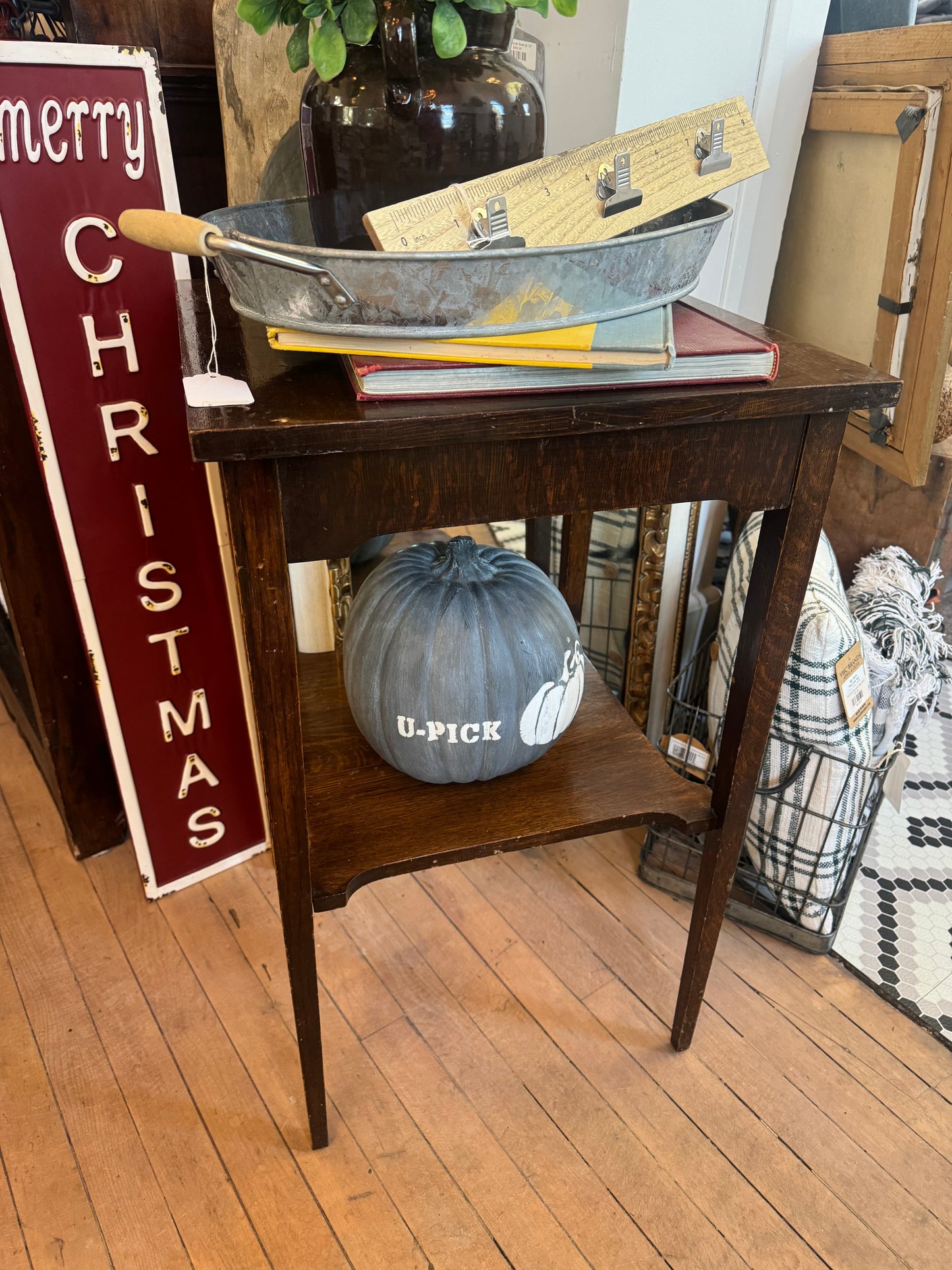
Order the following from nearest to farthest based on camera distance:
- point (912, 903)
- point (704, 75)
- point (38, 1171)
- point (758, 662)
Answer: point (758, 662) → point (38, 1171) → point (704, 75) → point (912, 903)

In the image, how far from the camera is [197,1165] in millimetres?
975

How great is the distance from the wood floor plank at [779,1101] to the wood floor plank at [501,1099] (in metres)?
0.21

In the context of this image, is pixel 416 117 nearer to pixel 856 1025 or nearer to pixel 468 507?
pixel 468 507

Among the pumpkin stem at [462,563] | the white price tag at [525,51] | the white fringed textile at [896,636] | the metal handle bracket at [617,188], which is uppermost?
the white price tag at [525,51]

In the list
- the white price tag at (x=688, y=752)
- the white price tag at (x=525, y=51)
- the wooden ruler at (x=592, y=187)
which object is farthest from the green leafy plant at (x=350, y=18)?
the white price tag at (x=688, y=752)

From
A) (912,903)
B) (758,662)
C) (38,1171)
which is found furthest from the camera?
(912,903)

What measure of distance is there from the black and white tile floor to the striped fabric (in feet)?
0.30

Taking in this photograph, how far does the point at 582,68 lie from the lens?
1.10 m

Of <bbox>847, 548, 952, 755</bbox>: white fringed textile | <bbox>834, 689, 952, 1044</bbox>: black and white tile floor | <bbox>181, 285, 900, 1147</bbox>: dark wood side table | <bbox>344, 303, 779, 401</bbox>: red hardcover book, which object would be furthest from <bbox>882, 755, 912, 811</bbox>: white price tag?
<bbox>344, 303, 779, 401</bbox>: red hardcover book

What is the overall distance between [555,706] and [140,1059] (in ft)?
2.24

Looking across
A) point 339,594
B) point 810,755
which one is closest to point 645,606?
point 810,755

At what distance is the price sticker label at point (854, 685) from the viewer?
1088mm

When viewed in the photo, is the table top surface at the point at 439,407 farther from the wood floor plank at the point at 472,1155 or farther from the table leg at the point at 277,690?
the wood floor plank at the point at 472,1155

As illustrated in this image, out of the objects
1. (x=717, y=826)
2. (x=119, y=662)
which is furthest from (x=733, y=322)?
(x=119, y=662)
